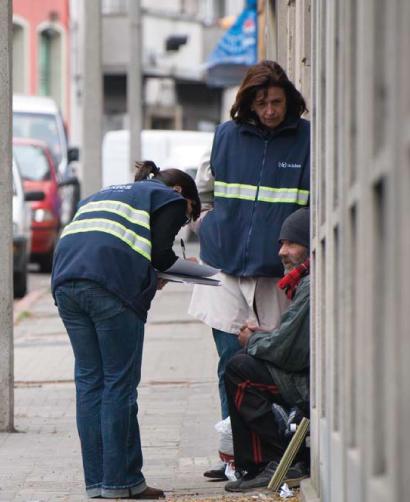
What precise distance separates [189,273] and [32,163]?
17.1 meters

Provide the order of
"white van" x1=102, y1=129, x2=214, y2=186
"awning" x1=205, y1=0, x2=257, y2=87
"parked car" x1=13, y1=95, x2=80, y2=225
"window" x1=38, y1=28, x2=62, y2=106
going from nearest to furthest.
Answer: "awning" x1=205, y1=0, x2=257, y2=87, "parked car" x1=13, y1=95, x2=80, y2=225, "white van" x1=102, y1=129, x2=214, y2=186, "window" x1=38, y1=28, x2=62, y2=106

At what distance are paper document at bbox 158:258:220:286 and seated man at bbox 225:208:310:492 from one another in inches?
12.0

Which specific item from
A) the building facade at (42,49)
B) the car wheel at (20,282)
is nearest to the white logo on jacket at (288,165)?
the car wheel at (20,282)

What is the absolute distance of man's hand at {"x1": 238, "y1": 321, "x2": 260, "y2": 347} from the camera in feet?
21.1

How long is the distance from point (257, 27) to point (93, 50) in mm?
2909

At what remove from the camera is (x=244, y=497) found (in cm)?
612

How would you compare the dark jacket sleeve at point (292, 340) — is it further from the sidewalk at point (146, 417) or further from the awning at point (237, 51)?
the awning at point (237, 51)

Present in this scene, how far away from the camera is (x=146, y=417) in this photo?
28.6 ft

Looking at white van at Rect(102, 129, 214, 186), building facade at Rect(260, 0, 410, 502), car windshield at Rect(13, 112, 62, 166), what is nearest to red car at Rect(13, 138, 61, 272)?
car windshield at Rect(13, 112, 62, 166)

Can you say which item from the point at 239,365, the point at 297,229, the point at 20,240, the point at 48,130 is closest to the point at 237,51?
the point at 20,240

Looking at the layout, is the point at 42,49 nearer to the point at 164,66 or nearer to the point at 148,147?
the point at 164,66

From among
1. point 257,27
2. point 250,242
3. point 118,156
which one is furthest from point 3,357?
point 118,156

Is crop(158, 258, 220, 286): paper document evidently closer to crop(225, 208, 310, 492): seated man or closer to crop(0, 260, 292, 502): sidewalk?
crop(225, 208, 310, 492): seated man

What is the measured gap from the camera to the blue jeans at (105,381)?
604cm
